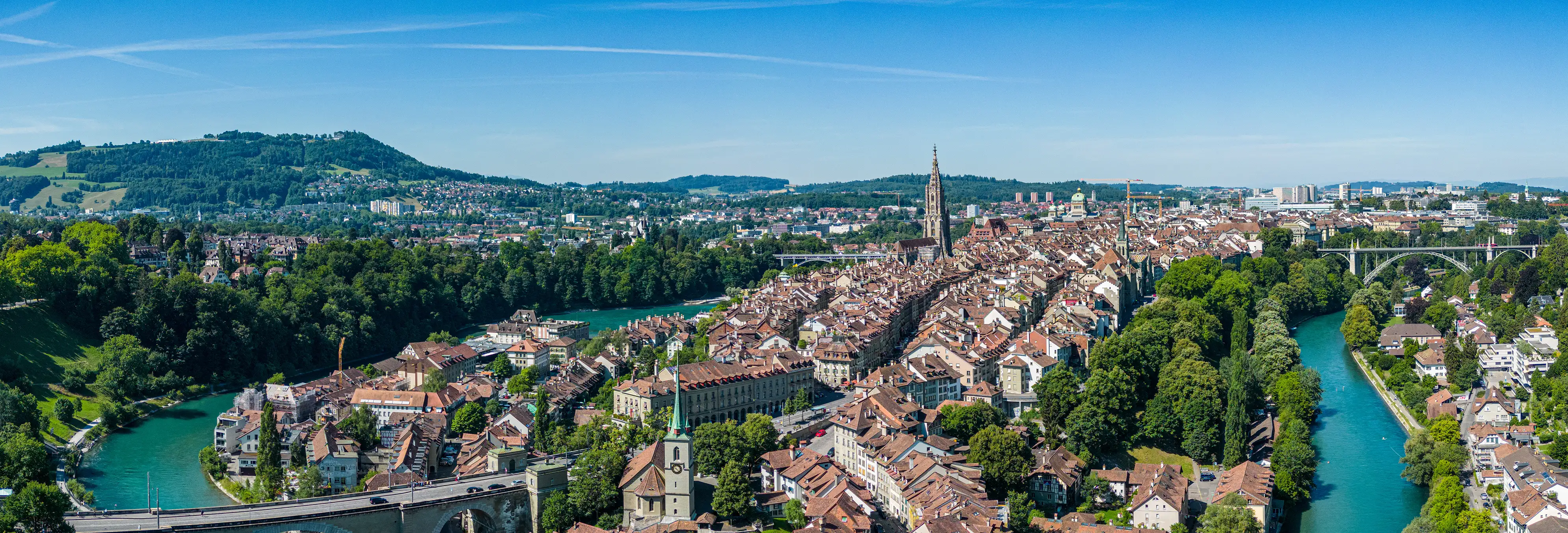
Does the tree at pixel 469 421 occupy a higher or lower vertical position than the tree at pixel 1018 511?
higher

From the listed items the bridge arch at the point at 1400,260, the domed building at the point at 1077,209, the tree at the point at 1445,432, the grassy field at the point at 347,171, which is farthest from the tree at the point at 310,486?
the grassy field at the point at 347,171

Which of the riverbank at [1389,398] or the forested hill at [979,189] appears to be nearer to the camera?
the riverbank at [1389,398]

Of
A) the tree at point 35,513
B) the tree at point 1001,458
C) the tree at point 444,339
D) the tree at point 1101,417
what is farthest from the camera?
the tree at point 444,339

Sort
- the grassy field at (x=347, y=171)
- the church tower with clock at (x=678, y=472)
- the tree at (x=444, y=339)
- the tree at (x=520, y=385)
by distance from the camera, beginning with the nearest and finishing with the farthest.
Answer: the church tower with clock at (x=678, y=472), the tree at (x=520, y=385), the tree at (x=444, y=339), the grassy field at (x=347, y=171)

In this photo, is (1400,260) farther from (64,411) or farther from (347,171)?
(347,171)

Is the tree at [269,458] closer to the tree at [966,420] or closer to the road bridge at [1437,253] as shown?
the tree at [966,420]

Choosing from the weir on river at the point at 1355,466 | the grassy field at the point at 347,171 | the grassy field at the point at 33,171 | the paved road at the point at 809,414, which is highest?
the grassy field at the point at 33,171

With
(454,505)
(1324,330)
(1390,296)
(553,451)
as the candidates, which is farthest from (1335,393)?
(454,505)

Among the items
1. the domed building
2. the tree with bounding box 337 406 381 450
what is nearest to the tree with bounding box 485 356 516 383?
the tree with bounding box 337 406 381 450

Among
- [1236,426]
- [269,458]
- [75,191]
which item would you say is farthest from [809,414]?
[75,191]
